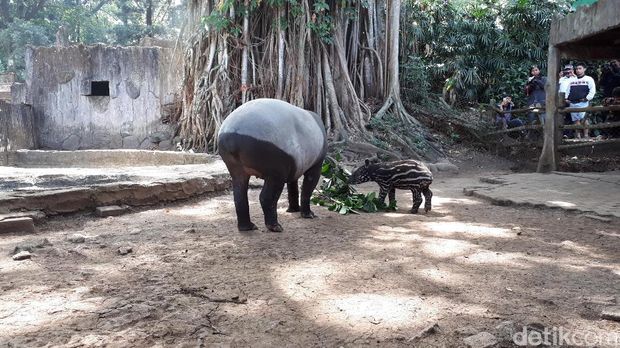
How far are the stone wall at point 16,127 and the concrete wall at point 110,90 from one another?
0.34m

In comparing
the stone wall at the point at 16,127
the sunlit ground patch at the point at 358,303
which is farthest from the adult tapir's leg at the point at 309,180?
the stone wall at the point at 16,127

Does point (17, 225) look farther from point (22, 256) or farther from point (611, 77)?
point (611, 77)

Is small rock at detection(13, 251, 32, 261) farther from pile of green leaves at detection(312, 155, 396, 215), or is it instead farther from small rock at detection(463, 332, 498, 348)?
pile of green leaves at detection(312, 155, 396, 215)

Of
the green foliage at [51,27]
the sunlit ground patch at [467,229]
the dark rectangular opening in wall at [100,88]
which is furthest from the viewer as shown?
the green foliage at [51,27]

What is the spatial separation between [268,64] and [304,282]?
780cm

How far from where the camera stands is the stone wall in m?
10.5

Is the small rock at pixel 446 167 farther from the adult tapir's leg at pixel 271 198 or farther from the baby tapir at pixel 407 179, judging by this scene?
the adult tapir's leg at pixel 271 198

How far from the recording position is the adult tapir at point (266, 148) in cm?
386

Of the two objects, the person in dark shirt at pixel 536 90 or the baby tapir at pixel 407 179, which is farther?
the person in dark shirt at pixel 536 90

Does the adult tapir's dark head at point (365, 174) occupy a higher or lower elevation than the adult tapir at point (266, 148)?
A: lower

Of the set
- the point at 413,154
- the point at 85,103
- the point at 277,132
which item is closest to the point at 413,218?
the point at 277,132

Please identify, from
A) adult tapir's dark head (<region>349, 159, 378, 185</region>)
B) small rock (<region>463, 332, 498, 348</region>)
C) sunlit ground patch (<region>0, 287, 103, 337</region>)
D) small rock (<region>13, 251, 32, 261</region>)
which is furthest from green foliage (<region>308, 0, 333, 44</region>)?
small rock (<region>463, 332, 498, 348</region>)

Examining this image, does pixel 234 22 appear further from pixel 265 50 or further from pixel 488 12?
pixel 488 12

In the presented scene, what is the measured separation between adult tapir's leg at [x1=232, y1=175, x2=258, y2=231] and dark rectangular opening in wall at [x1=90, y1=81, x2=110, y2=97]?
8.47 meters
